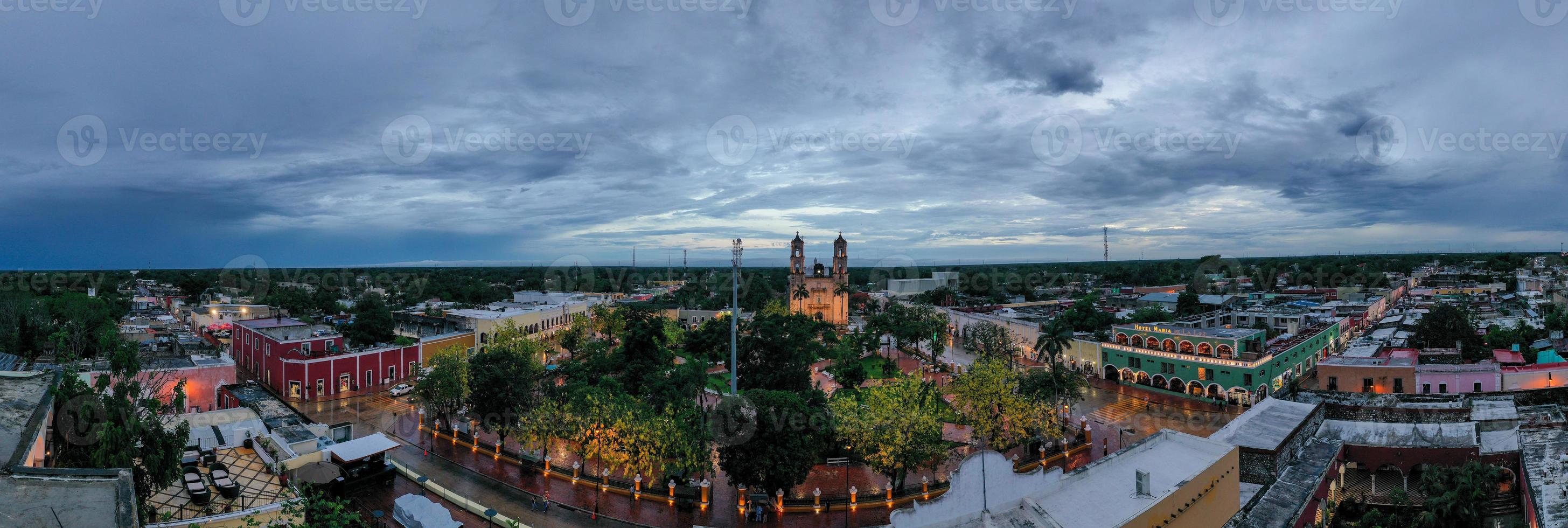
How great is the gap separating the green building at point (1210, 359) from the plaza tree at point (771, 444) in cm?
2414

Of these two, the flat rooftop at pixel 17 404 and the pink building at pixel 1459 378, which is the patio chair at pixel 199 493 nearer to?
the flat rooftop at pixel 17 404

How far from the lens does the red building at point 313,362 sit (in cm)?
3275

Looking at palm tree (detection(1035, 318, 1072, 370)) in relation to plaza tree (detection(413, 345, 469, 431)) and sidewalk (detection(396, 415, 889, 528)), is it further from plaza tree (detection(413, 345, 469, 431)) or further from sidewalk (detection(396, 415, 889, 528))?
plaza tree (detection(413, 345, 469, 431))

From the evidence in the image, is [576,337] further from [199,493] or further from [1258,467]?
[1258,467]

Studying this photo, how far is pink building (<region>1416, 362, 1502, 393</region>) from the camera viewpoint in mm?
28219

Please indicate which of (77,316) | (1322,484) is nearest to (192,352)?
(77,316)

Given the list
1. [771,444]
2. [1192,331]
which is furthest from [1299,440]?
[1192,331]

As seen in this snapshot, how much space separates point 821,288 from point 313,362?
4366 centimetres

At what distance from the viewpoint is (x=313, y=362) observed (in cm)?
3275

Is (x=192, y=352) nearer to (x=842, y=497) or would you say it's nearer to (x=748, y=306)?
(x=842, y=497)

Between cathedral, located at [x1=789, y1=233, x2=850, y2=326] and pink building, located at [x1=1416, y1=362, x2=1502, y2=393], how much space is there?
43.5 metres

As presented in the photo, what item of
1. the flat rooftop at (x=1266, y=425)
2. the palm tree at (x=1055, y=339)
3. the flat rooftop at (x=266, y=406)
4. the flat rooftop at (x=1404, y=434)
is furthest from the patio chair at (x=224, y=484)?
the palm tree at (x=1055, y=339)

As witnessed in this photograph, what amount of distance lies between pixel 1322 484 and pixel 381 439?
2707 cm

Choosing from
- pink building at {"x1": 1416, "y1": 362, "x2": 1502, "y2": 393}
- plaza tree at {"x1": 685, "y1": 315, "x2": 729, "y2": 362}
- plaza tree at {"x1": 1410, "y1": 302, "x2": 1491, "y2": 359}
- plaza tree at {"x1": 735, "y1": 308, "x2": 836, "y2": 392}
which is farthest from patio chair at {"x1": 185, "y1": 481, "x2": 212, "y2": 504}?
plaza tree at {"x1": 1410, "y1": 302, "x2": 1491, "y2": 359}
